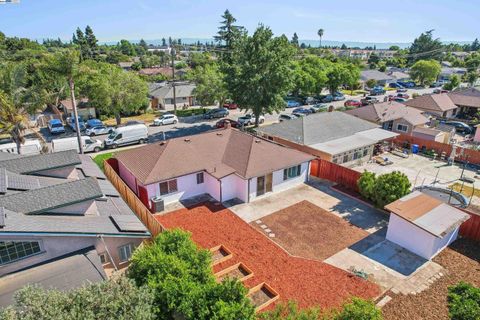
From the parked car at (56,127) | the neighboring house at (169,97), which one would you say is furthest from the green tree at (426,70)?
the parked car at (56,127)

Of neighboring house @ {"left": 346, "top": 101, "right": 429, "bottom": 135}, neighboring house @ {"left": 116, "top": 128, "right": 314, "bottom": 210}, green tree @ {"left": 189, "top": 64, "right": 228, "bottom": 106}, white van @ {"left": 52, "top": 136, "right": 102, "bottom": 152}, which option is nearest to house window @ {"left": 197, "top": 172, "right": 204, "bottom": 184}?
neighboring house @ {"left": 116, "top": 128, "right": 314, "bottom": 210}

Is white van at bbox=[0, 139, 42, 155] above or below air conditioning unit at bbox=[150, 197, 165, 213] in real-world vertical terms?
above

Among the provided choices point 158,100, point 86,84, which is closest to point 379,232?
point 86,84

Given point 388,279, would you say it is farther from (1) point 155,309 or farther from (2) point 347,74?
(2) point 347,74

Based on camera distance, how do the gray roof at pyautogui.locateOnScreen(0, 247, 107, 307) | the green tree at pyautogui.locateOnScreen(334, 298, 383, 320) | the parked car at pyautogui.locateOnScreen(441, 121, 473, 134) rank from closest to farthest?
the green tree at pyautogui.locateOnScreen(334, 298, 383, 320) < the gray roof at pyautogui.locateOnScreen(0, 247, 107, 307) < the parked car at pyautogui.locateOnScreen(441, 121, 473, 134)

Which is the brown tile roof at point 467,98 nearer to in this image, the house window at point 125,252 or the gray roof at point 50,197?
the house window at point 125,252

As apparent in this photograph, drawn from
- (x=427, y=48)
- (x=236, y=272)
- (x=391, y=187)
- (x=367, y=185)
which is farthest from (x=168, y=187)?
(x=427, y=48)

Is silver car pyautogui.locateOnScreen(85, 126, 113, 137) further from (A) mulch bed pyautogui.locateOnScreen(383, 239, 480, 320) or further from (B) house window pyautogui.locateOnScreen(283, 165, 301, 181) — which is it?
(A) mulch bed pyautogui.locateOnScreen(383, 239, 480, 320)
